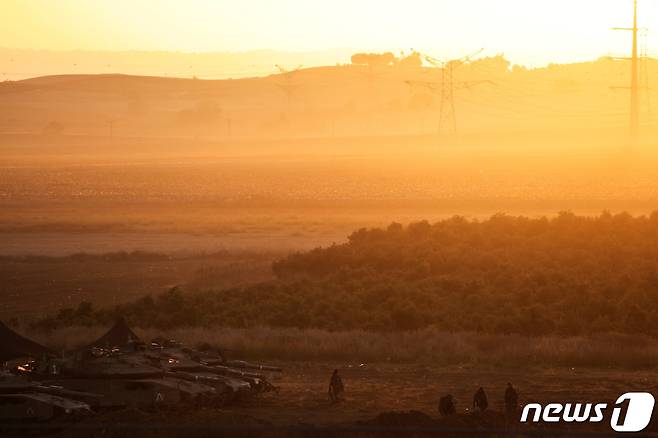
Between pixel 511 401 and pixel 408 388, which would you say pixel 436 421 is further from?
pixel 408 388

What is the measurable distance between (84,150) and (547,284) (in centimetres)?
14846

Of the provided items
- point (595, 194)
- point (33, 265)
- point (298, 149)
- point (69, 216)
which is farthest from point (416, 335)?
point (298, 149)

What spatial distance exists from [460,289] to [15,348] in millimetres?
15170

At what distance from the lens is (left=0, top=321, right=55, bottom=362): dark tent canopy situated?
74.1ft

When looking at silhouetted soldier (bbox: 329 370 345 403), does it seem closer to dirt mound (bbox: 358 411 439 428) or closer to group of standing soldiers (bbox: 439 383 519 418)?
group of standing soldiers (bbox: 439 383 519 418)

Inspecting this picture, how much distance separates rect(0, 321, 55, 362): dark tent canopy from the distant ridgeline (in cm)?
865

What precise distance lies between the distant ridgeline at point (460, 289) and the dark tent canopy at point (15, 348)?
8650mm

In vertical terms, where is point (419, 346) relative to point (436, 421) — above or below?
below

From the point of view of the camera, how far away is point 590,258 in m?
37.2

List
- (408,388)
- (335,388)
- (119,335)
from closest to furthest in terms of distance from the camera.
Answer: (335,388) < (408,388) < (119,335)

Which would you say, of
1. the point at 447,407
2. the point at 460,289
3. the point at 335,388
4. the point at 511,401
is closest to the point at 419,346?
the point at 460,289

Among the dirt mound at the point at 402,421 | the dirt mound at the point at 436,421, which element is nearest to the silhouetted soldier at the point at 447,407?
the dirt mound at the point at 436,421

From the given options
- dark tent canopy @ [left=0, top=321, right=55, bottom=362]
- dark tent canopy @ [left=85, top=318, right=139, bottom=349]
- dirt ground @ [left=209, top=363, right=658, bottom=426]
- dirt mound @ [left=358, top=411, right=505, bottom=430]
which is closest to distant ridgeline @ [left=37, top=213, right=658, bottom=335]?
dirt ground @ [left=209, top=363, right=658, bottom=426]

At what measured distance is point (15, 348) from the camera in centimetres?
2284
